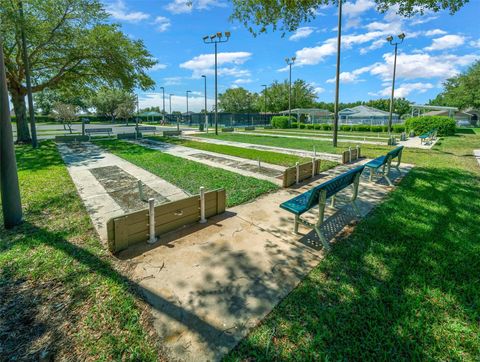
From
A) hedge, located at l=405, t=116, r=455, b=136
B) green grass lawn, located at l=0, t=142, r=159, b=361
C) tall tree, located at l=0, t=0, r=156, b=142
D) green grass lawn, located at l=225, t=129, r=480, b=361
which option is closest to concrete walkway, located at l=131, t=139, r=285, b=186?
green grass lawn, located at l=225, t=129, r=480, b=361

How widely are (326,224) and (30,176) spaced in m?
8.77

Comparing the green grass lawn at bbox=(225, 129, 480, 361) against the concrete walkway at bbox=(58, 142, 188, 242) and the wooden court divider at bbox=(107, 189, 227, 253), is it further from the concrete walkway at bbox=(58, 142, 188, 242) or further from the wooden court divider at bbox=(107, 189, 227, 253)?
the concrete walkway at bbox=(58, 142, 188, 242)

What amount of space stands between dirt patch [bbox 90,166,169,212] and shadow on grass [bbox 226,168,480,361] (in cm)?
401

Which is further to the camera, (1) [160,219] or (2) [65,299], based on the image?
(1) [160,219]

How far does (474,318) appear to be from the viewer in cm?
240

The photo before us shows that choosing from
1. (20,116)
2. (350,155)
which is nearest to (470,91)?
(350,155)

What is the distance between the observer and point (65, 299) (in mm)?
2678

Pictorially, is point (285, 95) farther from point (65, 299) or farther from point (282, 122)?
point (65, 299)

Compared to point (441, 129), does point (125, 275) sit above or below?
below

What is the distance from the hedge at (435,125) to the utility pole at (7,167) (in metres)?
28.1

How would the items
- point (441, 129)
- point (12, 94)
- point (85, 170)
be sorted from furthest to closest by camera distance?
point (441, 129), point (12, 94), point (85, 170)

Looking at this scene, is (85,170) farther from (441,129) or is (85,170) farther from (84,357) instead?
(441,129)

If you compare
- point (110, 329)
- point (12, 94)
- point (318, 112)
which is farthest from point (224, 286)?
point (318, 112)

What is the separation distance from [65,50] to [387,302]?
20.5 metres
